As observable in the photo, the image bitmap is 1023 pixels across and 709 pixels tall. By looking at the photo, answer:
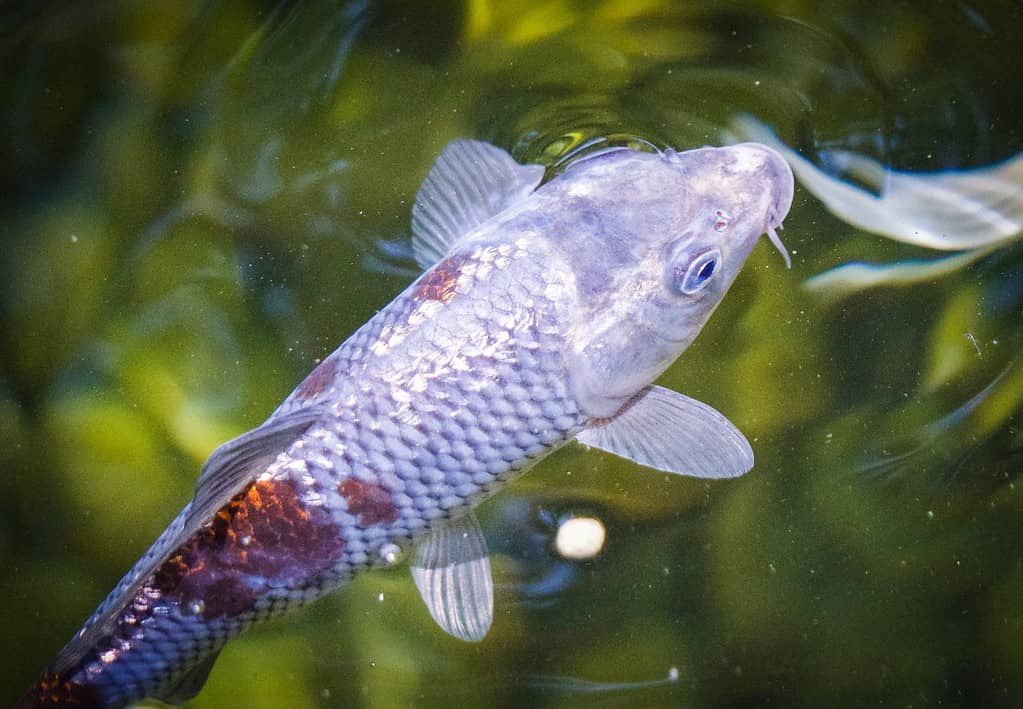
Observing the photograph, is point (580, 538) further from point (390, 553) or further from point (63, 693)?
point (63, 693)

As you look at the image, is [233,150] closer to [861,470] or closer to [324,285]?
[324,285]

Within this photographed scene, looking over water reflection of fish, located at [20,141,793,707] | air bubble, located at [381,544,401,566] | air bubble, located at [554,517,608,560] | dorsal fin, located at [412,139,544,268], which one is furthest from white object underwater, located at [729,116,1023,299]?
air bubble, located at [381,544,401,566]

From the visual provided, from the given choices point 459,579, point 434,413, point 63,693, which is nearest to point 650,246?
point 434,413

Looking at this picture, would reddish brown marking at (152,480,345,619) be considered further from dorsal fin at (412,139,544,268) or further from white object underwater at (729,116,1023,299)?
white object underwater at (729,116,1023,299)

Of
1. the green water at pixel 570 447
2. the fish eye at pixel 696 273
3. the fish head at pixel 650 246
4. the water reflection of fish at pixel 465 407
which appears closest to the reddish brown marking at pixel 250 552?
the water reflection of fish at pixel 465 407

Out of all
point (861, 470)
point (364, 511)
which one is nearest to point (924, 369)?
point (861, 470)

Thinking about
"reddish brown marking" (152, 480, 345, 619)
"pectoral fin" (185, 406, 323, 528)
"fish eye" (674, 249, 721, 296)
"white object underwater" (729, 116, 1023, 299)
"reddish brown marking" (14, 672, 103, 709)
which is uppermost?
"pectoral fin" (185, 406, 323, 528)
